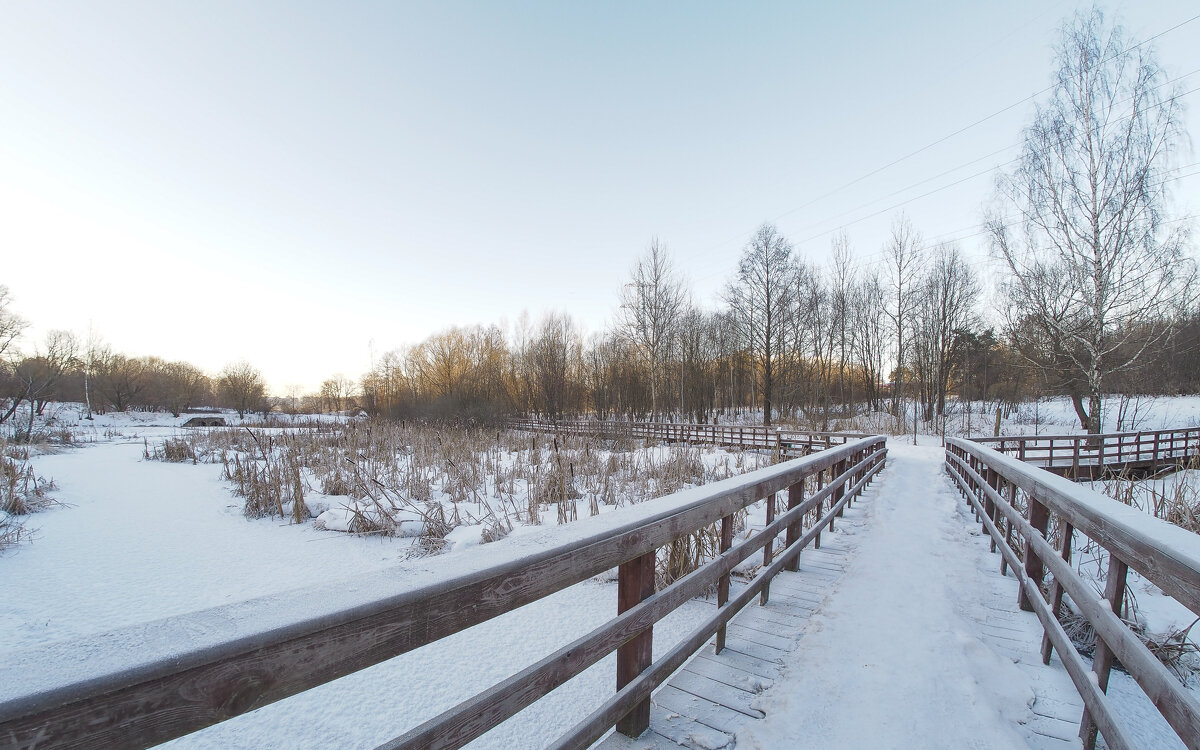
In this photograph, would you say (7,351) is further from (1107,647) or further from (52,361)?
(1107,647)

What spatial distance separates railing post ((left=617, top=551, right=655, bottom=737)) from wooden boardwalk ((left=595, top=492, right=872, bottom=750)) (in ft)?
0.26

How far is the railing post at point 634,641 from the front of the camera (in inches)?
82.6

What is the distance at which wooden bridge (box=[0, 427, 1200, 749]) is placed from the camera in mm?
798

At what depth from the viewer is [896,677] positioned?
2678 millimetres

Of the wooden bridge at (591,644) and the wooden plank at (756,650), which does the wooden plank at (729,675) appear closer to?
the wooden bridge at (591,644)

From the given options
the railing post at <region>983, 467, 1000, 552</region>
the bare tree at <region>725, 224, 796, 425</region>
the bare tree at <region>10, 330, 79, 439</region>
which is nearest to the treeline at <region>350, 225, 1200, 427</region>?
the bare tree at <region>725, 224, 796, 425</region>

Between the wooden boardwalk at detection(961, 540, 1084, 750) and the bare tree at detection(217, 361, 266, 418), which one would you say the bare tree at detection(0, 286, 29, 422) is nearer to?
the bare tree at detection(217, 361, 266, 418)

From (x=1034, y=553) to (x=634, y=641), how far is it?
10.4ft

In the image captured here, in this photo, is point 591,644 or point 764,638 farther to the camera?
point 764,638

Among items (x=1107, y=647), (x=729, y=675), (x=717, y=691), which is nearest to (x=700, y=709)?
(x=717, y=691)

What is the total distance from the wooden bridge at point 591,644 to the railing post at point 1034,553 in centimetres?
1

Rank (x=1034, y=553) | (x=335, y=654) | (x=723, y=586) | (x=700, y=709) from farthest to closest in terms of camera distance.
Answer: (x=1034, y=553) < (x=723, y=586) < (x=700, y=709) < (x=335, y=654)

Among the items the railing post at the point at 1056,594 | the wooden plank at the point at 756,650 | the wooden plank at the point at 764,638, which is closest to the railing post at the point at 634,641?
the wooden plank at the point at 756,650

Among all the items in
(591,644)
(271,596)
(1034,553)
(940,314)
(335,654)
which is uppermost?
(940,314)
